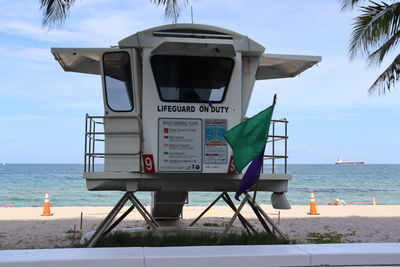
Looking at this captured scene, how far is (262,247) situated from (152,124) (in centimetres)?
476

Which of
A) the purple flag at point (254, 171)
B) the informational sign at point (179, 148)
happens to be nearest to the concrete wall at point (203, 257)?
the purple flag at point (254, 171)

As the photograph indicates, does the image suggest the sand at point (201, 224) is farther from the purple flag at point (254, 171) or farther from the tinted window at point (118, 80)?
the purple flag at point (254, 171)

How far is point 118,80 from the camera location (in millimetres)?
10570

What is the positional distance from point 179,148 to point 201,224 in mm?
7361

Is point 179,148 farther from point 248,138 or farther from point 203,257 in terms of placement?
point 203,257

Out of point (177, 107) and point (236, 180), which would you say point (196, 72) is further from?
point (236, 180)

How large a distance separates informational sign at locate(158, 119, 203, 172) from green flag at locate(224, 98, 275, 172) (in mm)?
930

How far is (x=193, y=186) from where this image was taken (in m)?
10.4

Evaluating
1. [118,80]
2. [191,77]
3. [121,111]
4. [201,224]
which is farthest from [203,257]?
[201,224]

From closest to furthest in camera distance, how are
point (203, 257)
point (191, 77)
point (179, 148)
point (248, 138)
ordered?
point (203, 257), point (248, 138), point (179, 148), point (191, 77)

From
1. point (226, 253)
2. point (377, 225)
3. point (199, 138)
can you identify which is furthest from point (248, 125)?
point (377, 225)

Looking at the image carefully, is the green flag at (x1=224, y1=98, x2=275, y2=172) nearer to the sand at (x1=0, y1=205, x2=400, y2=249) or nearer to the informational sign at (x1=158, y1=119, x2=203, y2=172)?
the informational sign at (x1=158, y1=119, x2=203, y2=172)

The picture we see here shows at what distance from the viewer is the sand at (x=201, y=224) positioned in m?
13.5

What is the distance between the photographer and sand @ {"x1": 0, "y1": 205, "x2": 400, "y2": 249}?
1349 centimetres
